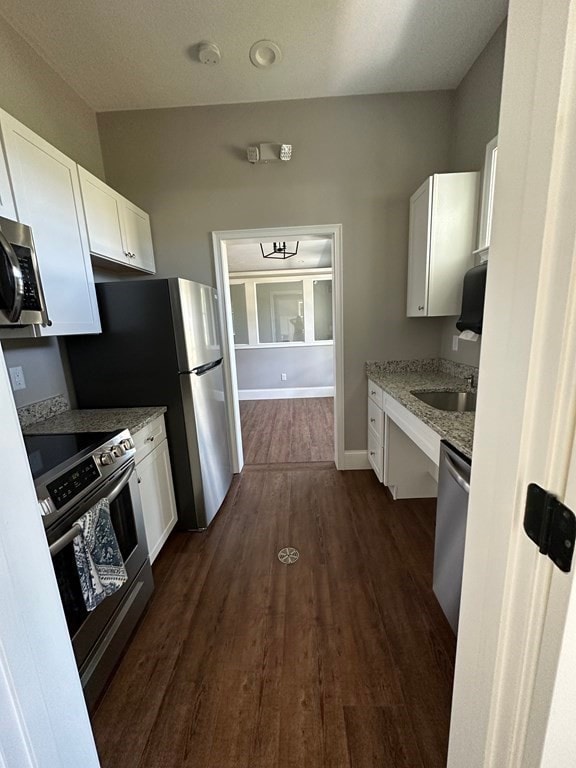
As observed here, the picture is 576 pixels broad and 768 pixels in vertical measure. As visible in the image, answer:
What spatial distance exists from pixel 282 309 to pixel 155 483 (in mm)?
4514

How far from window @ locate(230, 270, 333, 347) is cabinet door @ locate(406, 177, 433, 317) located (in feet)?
10.8

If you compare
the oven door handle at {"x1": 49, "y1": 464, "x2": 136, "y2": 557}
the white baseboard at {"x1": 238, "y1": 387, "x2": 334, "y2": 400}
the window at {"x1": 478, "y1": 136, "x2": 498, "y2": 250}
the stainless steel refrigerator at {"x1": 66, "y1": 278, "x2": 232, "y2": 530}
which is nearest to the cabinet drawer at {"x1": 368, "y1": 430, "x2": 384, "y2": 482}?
the stainless steel refrigerator at {"x1": 66, "y1": 278, "x2": 232, "y2": 530}

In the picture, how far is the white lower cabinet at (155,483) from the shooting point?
1.68 metres

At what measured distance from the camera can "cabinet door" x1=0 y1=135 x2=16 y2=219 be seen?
1.25 m

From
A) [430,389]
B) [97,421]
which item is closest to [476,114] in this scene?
[430,389]

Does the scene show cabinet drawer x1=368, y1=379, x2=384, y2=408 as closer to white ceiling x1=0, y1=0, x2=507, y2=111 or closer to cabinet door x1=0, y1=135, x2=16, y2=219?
white ceiling x1=0, y1=0, x2=507, y2=111

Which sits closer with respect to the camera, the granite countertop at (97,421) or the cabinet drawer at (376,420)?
the granite countertop at (97,421)

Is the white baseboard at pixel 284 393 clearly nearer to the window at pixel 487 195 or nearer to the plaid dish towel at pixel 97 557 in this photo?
the window at pixel 487 195

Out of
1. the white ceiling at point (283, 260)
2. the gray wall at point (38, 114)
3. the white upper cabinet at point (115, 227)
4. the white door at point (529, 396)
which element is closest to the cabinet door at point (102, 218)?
the white upper cabinet at point (115, 227)

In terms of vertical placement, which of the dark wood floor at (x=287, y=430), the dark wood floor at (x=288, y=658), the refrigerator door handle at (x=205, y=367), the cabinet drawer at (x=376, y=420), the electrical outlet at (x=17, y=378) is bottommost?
the dark wood floor at (x=287, y=430)

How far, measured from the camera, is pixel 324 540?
6.57 ft

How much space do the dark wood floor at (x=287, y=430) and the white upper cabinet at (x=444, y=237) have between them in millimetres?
1845

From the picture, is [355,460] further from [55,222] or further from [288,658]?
[55,222]

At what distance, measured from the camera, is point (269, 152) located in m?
2.35
